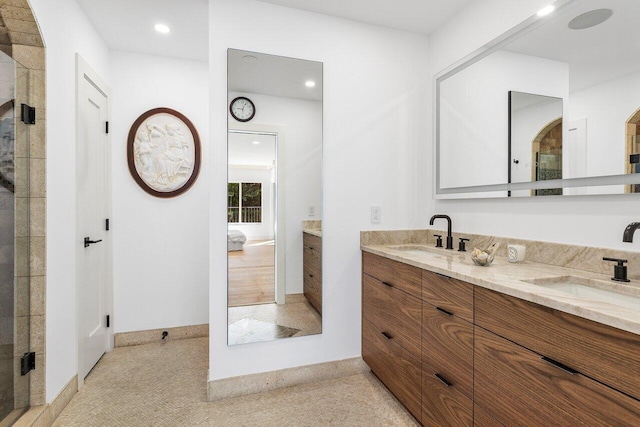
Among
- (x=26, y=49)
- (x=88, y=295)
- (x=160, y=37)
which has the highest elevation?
(x=160, y=37)

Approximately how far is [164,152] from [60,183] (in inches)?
39.0

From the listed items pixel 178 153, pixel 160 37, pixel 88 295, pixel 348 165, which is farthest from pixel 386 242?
pixel 160 37

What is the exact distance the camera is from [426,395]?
165 centimetres

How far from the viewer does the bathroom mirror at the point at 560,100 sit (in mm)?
1355

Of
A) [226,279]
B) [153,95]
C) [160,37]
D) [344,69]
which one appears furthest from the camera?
[153,95]

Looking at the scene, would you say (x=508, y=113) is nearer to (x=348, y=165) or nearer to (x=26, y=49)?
(x=348, y=165)

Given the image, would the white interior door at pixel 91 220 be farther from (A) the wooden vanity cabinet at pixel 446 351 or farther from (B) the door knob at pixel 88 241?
(A) the wooden vanity cabinet at pixel 446 351

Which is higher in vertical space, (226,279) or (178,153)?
(178,153)

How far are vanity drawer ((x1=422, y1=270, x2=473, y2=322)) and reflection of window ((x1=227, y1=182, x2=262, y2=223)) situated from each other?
1.13 meters

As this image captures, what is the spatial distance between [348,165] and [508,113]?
3.46 ft

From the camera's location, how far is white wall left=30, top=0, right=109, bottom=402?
5.98ft

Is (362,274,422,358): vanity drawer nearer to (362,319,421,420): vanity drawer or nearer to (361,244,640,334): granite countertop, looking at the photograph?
(362,319,421,420): vanity drawer

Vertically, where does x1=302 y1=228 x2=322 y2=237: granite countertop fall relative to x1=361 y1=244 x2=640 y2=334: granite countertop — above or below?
above

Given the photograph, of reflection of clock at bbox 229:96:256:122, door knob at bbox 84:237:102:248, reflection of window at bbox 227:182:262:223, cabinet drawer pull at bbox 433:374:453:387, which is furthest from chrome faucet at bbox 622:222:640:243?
door knob at bbox 84:237:102:248
